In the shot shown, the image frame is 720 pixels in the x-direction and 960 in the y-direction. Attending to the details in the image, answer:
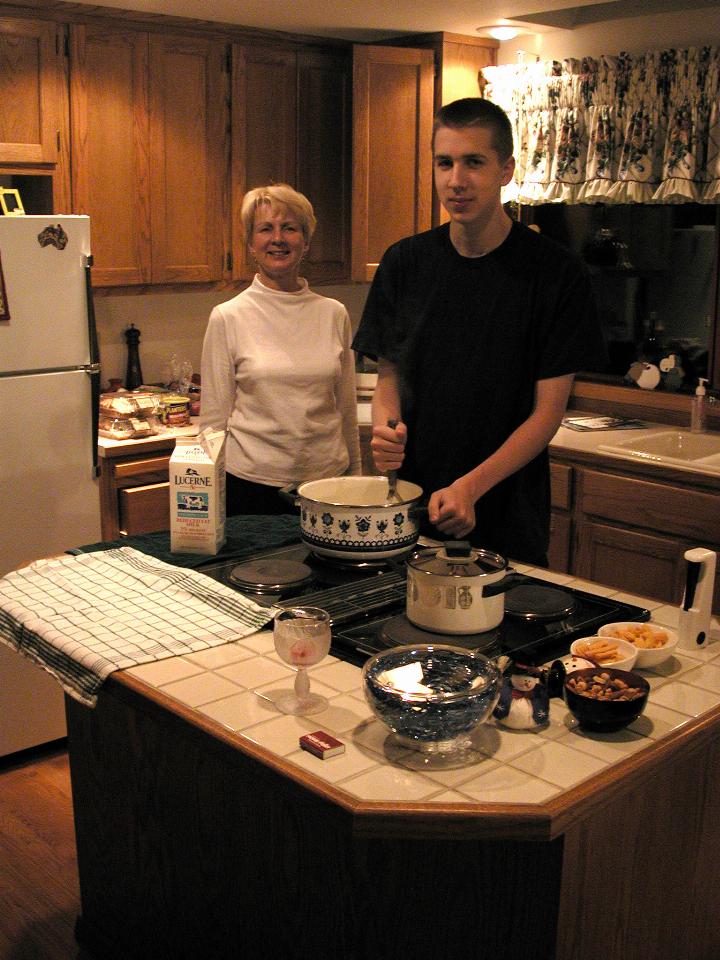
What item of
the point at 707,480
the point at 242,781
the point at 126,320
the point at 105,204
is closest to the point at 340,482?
the point at 242,781

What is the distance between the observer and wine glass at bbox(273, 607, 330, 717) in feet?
5.50

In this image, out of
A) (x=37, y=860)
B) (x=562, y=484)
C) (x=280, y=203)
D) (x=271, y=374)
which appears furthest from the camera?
(x=562, y=484)

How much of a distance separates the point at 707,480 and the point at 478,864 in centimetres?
208

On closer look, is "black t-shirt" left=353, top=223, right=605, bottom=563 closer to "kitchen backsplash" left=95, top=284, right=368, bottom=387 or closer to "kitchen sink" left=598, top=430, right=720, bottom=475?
"kitchen sink" left=598, top=430, right=720, bottom=475

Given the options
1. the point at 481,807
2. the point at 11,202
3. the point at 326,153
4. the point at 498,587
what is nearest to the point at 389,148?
the point at 326,153

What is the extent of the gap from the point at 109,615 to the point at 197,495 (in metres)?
0.37

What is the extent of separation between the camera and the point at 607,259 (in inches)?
171

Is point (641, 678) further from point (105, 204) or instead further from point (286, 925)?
point (105, 204)

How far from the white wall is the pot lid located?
106 inches

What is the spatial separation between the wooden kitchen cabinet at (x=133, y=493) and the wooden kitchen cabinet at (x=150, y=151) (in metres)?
0.67

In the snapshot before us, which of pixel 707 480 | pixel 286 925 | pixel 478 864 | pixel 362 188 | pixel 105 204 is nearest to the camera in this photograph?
pixel 478 864

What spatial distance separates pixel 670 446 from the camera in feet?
12.9

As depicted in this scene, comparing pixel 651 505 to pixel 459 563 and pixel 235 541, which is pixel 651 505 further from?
pixel 459 563

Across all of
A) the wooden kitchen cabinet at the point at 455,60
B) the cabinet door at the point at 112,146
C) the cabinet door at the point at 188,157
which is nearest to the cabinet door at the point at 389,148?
the wooden kitchen cabinet at the point at 455,60
